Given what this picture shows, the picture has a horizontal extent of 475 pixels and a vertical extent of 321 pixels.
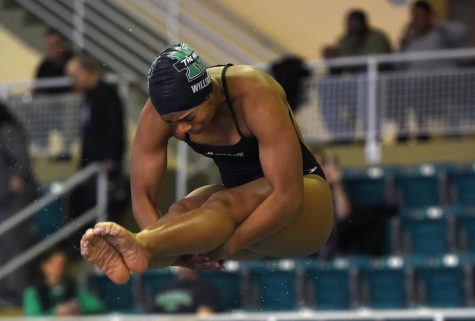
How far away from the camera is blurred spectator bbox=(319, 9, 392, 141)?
10906 millimetres

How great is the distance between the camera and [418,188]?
33.9 feet

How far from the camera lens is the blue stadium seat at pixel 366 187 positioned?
1027 centimetres

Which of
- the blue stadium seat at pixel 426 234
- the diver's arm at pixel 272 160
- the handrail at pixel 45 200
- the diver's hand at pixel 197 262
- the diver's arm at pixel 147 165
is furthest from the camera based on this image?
the handrail at pixel 45 200

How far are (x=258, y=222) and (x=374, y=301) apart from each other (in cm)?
356

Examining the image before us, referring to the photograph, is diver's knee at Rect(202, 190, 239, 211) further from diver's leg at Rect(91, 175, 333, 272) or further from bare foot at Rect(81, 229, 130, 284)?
bare foot at Rect(81, 229, 130, 284)

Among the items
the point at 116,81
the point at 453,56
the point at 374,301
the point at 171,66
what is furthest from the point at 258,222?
the point at 453,56

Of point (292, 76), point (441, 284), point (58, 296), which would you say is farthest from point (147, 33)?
point (441, 284)

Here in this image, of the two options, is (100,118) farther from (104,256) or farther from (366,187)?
(104,256)

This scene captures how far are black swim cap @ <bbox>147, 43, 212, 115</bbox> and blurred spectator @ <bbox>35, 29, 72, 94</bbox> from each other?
5431mm

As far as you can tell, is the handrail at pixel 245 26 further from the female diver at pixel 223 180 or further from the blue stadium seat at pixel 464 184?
the female diver at pixel 223 180

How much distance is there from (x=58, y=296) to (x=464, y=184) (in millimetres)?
2835

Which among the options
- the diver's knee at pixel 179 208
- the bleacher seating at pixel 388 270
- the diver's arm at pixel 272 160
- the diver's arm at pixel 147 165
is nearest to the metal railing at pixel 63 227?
the bleacher seating at pixel 388 270

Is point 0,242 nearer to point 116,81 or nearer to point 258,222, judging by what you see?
point 116,81

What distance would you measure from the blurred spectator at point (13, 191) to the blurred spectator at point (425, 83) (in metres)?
2.74
